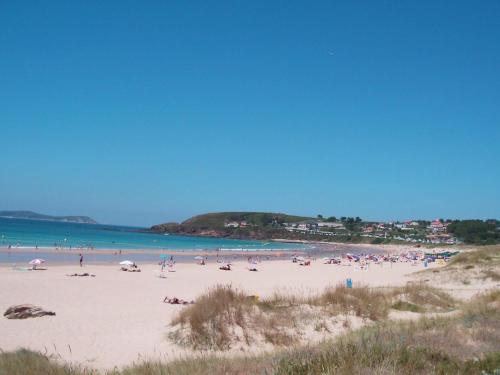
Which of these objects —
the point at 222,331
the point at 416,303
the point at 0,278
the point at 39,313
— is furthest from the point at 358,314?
the point at 0,278

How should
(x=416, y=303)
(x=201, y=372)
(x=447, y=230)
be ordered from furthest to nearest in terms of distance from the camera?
(x=447, y=230)
(x=416, y=303)
(x=201, y=372)

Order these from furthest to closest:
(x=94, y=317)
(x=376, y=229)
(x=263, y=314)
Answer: (x=376, y=229), (x=94, y=317), (x=263, y=314)

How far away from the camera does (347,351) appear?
16.2ft

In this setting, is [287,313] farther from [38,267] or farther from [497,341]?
[38,267]

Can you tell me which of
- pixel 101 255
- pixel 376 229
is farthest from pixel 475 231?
pixel 101 255

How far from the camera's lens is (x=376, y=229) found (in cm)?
16688

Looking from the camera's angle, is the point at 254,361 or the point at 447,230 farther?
the point at 447,230

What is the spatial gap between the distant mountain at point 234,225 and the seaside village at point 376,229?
7.94 ft

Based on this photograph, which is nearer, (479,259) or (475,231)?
(479,259)

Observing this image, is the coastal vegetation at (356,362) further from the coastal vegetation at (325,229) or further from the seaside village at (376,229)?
the seaside village at (376,229)

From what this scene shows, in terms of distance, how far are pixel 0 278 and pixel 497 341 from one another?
19904 mm

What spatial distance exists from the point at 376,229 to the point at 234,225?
174 ft

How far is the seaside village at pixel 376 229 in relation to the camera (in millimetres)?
143175

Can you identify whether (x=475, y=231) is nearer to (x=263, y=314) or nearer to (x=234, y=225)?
(x=234, y=225)
